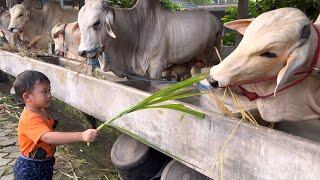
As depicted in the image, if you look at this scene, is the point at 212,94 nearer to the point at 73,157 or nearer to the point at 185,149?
the point at 185,149

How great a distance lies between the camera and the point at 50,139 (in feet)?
7.92

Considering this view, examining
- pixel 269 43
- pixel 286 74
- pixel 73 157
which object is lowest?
pixel 73 157

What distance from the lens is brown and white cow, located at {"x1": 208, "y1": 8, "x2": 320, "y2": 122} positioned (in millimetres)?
1998

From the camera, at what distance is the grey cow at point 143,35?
403 cm

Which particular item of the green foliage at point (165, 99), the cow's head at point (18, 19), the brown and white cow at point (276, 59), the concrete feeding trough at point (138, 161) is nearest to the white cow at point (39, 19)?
the cow's head at point (18, 19)

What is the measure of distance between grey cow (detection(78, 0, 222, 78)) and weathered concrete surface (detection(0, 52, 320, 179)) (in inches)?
23.0

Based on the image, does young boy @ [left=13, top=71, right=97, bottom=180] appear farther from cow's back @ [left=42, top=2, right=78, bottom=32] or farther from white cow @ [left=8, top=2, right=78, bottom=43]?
cow's back @ [left=42, top=2, right=78, bottom=32]

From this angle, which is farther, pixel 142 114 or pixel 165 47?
pixel 165 47

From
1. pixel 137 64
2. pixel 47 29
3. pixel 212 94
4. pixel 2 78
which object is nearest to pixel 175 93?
pixel 212 94

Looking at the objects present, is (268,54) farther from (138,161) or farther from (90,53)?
(90,53)

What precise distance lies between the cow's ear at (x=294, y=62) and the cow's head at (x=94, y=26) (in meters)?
2.28

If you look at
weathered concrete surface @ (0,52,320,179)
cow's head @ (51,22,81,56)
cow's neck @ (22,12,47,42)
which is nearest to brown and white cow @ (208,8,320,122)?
weathered concrete surface @ (0,52,320,179)

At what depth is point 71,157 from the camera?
4230mm

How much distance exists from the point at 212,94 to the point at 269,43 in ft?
1.70
